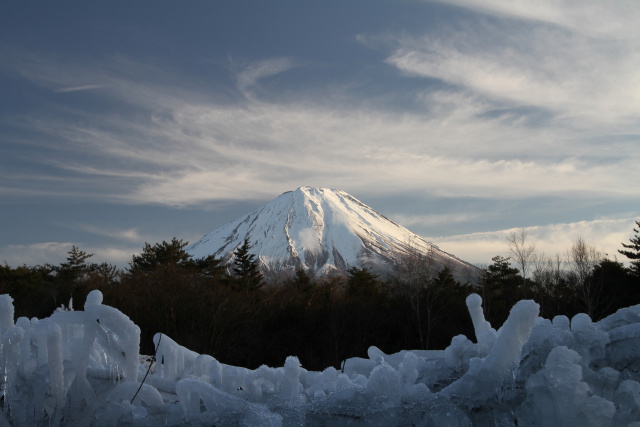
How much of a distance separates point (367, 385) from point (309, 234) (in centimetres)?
10579

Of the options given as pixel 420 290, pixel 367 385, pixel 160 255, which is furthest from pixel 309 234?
pixel 367 385

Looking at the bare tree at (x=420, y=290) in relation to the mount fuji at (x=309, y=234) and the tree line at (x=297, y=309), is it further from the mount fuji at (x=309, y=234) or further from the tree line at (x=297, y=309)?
the mount fuji at (x=309, y=234)

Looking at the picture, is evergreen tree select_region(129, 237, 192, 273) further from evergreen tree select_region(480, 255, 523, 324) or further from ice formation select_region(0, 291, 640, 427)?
ice formation select_region(0, 291, 640, 427)

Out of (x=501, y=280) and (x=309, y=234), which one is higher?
(x=309, y=234)

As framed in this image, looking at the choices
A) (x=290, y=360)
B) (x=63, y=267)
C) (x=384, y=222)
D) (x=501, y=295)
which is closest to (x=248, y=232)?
(x=384, y=222)

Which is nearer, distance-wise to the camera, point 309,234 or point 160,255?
point 160,255

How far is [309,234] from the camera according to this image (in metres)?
107

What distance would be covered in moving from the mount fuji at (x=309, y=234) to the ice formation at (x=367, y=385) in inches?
3283

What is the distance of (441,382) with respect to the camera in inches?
79.3

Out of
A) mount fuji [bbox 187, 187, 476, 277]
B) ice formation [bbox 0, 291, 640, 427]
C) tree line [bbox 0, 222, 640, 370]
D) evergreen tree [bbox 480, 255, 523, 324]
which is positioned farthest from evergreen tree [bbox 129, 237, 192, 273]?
mount fuji [bbox 187, 187, 476, 277]

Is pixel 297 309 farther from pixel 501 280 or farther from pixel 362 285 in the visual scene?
pixel 501 280

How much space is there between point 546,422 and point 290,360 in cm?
89

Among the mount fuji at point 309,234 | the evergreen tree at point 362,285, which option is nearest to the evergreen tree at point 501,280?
the evergreen tree at point 362,285

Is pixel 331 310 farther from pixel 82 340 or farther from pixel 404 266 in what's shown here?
pixel 82 340
